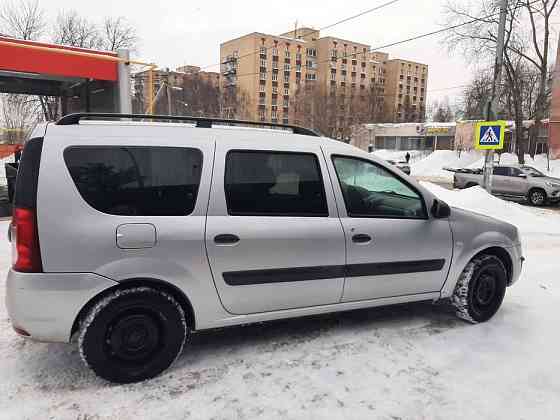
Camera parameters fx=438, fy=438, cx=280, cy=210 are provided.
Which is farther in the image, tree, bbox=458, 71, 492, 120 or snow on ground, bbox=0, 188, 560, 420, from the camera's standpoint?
tree, bbox=458, 71, 492, 120

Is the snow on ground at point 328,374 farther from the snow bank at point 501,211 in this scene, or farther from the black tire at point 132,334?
the snow bank at point 501,211

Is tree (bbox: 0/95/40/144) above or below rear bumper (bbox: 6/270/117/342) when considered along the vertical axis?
above

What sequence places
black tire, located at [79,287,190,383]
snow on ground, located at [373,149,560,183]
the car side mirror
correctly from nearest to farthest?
1. black tire, located at [79,287,190,383]
2. the car side mirror
3. snow on ground, located at [373,149,560,183]

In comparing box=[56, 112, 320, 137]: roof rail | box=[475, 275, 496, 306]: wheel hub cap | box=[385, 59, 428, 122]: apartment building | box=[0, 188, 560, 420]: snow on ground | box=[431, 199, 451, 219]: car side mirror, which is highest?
box=[385, 59, 428, 122]: apartment building

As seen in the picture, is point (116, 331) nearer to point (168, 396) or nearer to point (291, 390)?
point (168, 396)

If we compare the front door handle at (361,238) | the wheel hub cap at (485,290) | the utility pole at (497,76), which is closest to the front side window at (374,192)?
the front door handle at (361,238)

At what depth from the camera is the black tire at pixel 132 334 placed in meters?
2.74

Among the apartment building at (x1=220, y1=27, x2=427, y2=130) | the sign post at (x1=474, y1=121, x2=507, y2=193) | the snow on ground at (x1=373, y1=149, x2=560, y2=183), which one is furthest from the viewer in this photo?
the apartment building at (x1=220, y1=27, x2=427, y2=130)

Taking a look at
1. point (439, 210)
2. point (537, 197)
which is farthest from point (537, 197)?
point (439, 210)

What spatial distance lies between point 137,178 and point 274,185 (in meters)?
0.96

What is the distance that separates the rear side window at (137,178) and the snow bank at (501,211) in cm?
932

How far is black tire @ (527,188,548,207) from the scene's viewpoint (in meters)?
16.3

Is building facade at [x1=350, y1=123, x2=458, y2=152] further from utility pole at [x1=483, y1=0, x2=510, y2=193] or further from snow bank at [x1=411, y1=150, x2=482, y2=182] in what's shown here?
utility pole at [x1=483, y1=0, x2=510, y2=193]

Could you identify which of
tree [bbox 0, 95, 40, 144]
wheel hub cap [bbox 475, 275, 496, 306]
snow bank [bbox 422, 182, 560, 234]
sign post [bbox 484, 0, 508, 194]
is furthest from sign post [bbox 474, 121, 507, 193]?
tree [bbox 0, 95, 40, 144]
